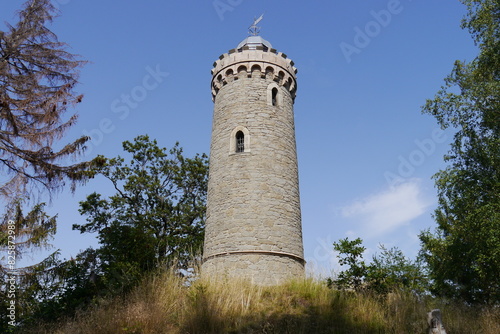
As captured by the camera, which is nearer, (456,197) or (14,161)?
(14,161)

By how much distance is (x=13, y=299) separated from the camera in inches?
394

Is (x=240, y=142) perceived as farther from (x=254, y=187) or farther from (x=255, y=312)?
(x=255, y=312)

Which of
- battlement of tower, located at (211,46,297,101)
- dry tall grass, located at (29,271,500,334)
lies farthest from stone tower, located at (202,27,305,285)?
dry tall grass, located at (29,271,500,334)

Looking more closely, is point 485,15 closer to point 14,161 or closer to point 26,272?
point 14,161

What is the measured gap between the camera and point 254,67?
48.7 ft

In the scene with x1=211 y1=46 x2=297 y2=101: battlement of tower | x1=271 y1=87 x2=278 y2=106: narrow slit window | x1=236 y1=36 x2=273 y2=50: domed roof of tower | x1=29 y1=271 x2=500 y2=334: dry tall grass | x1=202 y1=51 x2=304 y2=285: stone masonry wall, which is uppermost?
x1=236 y1=36 x2=273 y2=50: domed roof of tower

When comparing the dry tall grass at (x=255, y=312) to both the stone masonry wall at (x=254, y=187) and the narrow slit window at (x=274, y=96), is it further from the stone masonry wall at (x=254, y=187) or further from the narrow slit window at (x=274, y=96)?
the narrow slit window at (x=274, y=96)

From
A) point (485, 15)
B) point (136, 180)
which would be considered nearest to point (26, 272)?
point (136, 180)

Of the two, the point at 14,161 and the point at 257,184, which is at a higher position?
the point at 257,184

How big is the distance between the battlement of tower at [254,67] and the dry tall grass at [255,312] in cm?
790

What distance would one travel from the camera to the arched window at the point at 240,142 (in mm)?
13836

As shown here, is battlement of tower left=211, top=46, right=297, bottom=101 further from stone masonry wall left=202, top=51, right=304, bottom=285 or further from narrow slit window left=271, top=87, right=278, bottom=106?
narrow slit window left=271, top=87, right=278, bottom=106

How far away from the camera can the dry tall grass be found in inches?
328

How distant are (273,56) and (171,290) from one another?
962 centimetres
